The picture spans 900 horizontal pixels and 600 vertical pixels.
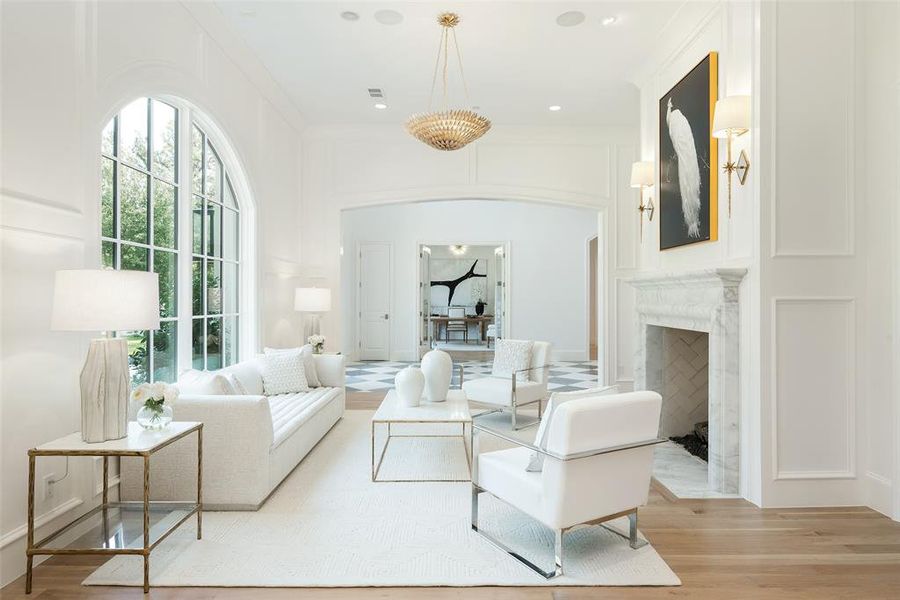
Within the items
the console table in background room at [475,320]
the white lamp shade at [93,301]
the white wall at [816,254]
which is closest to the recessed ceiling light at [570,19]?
the white wall at [816,254]

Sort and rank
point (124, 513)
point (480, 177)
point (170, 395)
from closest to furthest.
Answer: point (170, 395), point (124, 513), point (480, 177)

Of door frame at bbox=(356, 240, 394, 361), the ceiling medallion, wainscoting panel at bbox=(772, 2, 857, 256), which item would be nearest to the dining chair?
door frame at bbox=(356, 240, 394, 361)

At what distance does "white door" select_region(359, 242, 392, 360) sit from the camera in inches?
415

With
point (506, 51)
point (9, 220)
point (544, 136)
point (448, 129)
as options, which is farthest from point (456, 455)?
point (544, 136)

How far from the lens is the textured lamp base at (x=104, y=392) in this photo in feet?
7.92

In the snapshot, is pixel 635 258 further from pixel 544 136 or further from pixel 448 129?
pixel 448 129

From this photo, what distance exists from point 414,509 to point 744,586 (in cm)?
171

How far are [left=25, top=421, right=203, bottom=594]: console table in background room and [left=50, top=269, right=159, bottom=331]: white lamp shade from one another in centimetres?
52

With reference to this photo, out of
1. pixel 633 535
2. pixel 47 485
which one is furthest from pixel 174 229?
pixel 633 535

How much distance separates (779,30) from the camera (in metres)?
3.30

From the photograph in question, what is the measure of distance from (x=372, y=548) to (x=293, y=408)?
1873 millimetres

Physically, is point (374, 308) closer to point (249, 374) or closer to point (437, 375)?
point (249, 374)

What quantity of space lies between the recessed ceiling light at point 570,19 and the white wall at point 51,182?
287 cm

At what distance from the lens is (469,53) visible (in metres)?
4.97
